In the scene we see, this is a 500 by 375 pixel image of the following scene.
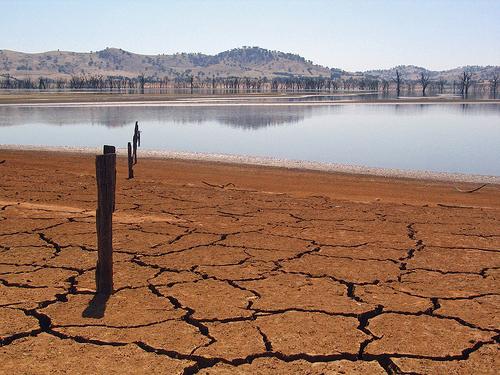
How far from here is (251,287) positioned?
5.35 meters

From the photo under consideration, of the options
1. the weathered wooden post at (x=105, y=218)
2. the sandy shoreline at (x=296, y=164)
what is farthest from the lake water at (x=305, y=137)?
the weathered wooden post at (x=105, y=218)

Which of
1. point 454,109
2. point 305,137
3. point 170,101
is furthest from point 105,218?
point 170,101

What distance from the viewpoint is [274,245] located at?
22.7 ft

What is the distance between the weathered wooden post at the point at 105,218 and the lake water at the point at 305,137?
1390cm

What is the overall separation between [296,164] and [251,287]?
1192 cm

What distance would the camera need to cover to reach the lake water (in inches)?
782

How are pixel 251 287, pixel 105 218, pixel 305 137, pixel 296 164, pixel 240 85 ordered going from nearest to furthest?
pixel 105 218
pixel 251 287
pixel 296 164
pixel 305 137
pixel 240 85

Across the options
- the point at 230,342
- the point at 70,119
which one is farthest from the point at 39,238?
the point at 70,119

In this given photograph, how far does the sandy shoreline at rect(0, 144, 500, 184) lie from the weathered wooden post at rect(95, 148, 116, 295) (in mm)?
10923

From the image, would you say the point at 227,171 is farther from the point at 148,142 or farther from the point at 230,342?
the point at 230,342

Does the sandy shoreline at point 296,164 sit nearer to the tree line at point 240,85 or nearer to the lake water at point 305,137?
the lake water at point 305,137

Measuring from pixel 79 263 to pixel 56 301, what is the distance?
117 centimetres

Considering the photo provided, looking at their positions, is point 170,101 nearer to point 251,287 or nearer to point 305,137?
point 305,137

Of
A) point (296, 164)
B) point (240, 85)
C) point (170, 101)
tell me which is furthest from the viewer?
point (240, 85)
